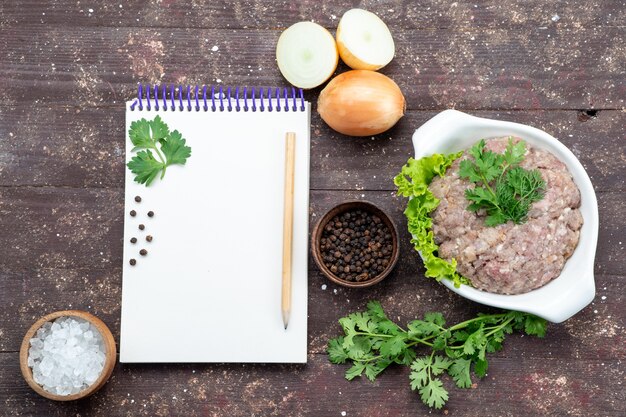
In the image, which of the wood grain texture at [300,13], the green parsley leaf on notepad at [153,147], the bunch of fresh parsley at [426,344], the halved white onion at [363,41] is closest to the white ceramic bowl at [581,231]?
the bunch of fresh parsley at [426,344]

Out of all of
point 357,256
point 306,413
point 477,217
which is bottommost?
point 306,413

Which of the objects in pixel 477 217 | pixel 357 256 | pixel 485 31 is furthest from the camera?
pixel 485 31

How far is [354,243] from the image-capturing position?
5.50 feet

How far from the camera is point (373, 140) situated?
1.75 m

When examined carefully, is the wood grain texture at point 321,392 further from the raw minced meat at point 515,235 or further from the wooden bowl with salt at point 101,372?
the raw minced meat at point 515,235

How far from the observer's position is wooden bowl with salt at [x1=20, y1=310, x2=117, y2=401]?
5.28ft

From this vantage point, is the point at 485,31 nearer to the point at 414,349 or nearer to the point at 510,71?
the point at 510,71

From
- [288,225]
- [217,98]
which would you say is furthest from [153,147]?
[288,225]

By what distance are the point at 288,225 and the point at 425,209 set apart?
352 mm

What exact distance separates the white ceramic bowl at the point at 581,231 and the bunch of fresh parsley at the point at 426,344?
0.12m

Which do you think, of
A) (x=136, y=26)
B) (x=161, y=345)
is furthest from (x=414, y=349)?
(x=136, y=26)

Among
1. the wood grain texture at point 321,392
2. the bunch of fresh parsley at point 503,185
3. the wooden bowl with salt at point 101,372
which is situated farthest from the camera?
the wood grain texture at point 321,392

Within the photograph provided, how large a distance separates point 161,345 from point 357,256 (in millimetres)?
543

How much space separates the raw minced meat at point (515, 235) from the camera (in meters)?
1.51
